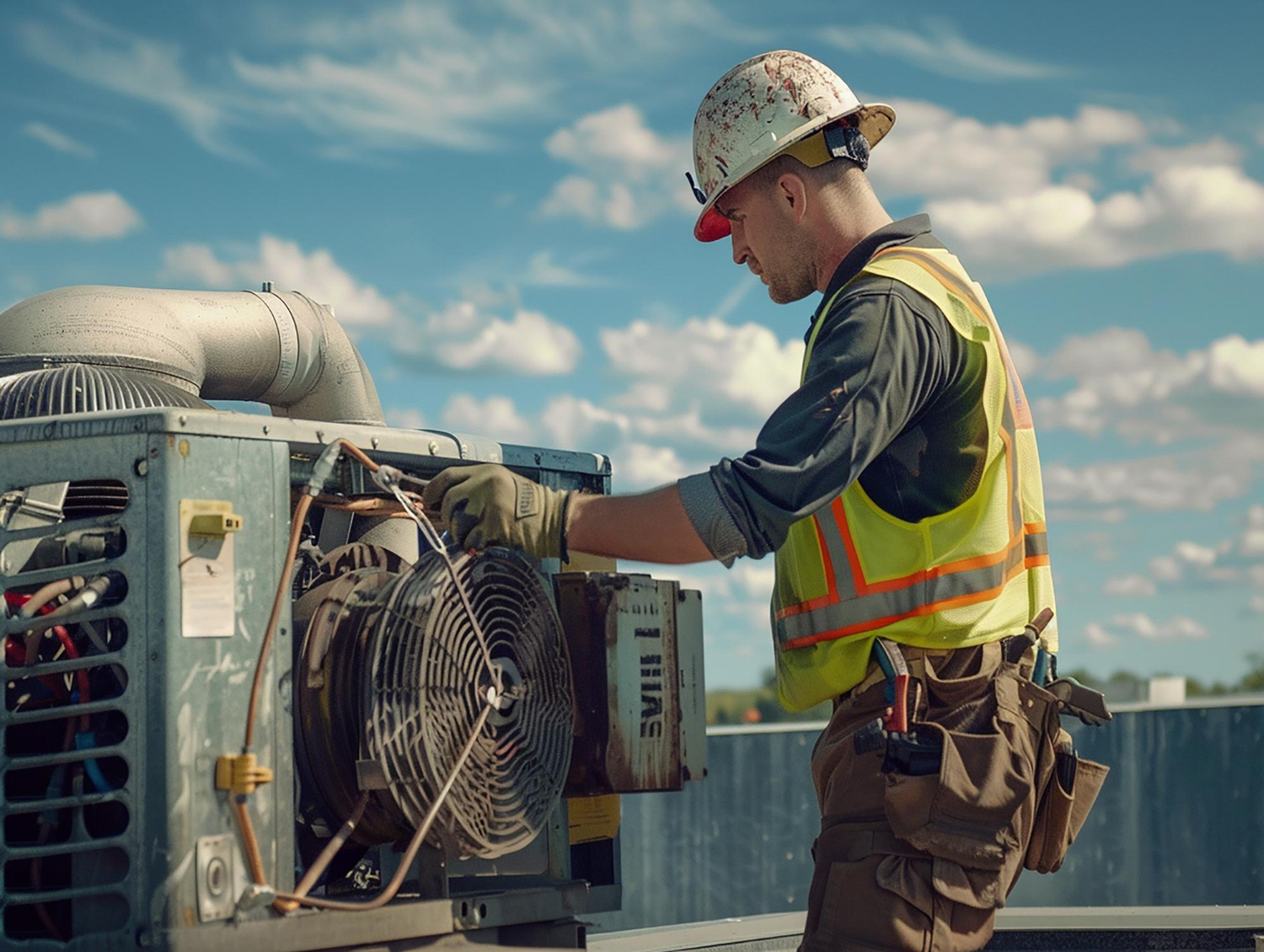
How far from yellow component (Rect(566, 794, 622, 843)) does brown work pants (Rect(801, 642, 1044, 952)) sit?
693mm

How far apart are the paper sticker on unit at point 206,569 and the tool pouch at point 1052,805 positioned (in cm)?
151

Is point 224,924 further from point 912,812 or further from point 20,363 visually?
point 20,363

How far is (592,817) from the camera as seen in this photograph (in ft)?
11.4

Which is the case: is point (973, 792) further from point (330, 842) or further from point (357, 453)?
point (357, 453)

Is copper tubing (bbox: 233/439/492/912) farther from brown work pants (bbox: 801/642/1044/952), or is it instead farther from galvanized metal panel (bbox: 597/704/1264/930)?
galvanized metal panel (bbox: 597/704/1264/930)

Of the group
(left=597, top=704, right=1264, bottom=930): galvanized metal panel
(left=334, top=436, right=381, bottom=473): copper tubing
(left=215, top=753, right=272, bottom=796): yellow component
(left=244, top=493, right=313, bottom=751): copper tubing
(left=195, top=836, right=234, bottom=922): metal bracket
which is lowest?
(left=597, top=704, right=1264, bottom=930): galvanized metal panel

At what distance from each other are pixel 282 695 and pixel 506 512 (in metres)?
0.53

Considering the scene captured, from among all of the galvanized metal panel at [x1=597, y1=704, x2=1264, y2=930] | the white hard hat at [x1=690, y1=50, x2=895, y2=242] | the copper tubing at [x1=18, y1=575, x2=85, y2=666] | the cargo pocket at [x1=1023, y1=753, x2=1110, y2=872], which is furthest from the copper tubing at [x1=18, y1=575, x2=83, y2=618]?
the galvanized metal panel at [x1=597, y1=704, x2=1264, y2=930]

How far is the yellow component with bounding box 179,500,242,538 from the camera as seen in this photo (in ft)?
8.74

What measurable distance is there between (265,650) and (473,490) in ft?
1.53

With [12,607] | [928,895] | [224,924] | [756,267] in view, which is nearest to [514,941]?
[224,924]

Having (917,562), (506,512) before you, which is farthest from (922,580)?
(506,512)

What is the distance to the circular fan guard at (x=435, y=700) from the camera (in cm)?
284

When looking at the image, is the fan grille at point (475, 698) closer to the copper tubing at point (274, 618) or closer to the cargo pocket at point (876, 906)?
the copper tubing at point (274, 618)
